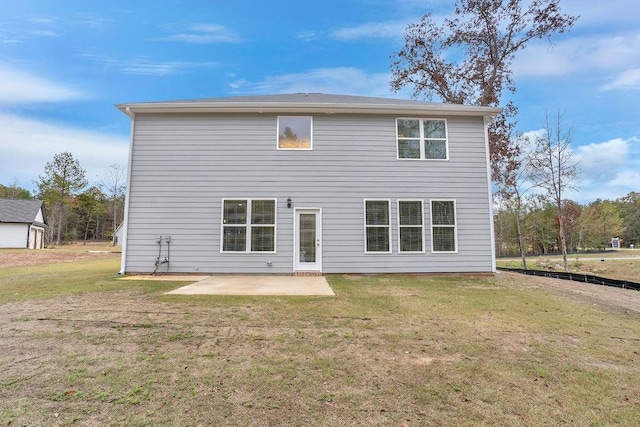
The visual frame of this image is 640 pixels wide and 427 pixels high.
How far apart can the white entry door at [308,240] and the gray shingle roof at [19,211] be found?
28.1 meters

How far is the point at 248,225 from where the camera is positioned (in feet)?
29.7

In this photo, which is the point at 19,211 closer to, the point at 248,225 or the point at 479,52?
the point at 248,225

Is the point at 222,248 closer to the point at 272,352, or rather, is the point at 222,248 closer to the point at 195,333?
the point at 195,333

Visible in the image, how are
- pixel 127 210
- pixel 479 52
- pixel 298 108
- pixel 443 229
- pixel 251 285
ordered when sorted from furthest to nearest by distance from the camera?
pixel 479 52, pixel 443 229, pixel 298 108, pixel 127 210, pixel 251 285

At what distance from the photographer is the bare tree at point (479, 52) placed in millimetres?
14578

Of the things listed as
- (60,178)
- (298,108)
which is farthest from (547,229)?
(60,178)

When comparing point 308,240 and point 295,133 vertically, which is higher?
point 295,133

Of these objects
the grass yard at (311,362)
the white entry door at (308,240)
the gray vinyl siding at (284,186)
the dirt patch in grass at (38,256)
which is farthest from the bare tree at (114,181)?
the grass yard at (311,362)

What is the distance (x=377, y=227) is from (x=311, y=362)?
637 centimetres

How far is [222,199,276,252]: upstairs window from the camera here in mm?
9016

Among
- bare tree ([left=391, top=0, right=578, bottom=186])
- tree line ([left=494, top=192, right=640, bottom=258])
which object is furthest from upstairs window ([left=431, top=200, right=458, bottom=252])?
tree line ([left=494, top=192, right=640, bottom=258])

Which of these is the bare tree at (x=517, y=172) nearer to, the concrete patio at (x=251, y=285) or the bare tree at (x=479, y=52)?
the bare tree at (x=479, y=52)

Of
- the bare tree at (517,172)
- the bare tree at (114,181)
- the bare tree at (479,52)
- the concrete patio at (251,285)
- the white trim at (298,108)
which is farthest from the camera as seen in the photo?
the bare tree at (114,181)

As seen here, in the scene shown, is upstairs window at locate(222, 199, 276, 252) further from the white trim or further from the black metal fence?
the black metal fence
